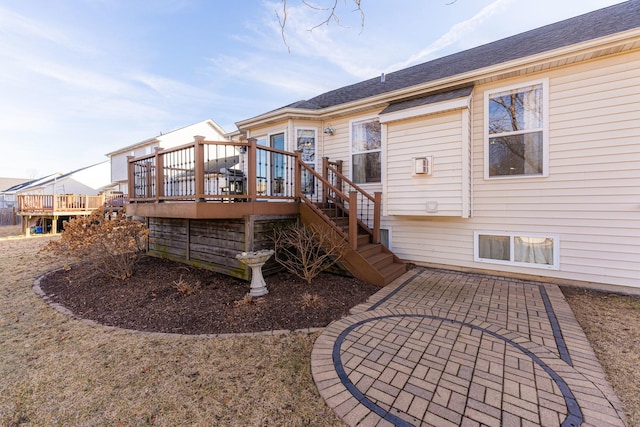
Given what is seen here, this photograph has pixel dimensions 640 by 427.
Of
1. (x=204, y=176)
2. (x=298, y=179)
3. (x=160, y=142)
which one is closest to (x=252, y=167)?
(x=204, y=176)

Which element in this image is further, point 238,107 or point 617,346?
point 238,107

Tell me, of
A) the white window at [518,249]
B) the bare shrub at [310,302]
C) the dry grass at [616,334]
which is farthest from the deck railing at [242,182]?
the dry grass at [616,334]

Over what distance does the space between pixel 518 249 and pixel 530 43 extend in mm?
4275

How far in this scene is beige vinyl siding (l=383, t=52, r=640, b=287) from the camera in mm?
4094

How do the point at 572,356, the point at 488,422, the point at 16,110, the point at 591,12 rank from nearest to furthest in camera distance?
the point at 488,422 → the point at 572,356 → the point at 591,12 → the point at 16,110

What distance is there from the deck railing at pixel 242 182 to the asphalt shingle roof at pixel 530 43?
253cm

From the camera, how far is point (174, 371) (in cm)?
234

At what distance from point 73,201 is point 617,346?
60.6 feet

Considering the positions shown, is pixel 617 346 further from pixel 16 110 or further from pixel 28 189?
pixel 28 189

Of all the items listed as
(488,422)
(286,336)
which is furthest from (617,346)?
(286,336)

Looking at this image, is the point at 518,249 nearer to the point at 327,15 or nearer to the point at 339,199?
the point at 339,199

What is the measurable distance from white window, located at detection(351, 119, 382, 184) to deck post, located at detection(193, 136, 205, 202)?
147 inches

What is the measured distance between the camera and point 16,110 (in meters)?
13.8

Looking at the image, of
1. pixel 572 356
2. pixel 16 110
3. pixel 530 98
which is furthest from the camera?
pixel 16 110
